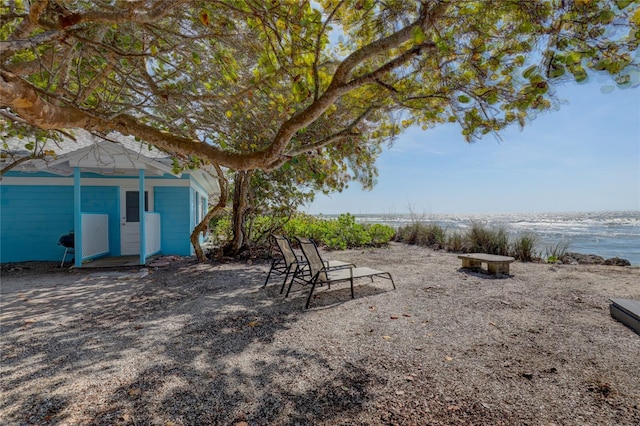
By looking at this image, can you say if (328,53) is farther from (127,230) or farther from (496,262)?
(127,230)

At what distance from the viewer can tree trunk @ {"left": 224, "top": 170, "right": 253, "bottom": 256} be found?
9492 mm

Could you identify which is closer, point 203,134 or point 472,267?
point 203,134

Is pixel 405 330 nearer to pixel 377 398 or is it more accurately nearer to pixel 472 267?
pixel 377 398

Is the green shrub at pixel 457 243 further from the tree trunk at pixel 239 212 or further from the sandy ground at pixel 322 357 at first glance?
the tree trunk at pixel 239 212

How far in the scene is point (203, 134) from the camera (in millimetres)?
6355

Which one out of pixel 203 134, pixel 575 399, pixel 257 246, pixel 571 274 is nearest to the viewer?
pixel 575 399

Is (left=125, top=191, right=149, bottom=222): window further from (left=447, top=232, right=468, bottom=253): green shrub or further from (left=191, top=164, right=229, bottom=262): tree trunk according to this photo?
(left=447, top=232, right=468, bottom=253): green shrub

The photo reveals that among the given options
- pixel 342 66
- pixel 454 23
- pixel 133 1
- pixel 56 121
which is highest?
pixel 454 23

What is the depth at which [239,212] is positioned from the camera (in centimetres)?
962

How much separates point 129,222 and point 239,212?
371 cm

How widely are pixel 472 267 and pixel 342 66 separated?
6.53 metres

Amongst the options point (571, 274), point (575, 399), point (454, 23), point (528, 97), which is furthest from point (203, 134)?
point (571, 274)

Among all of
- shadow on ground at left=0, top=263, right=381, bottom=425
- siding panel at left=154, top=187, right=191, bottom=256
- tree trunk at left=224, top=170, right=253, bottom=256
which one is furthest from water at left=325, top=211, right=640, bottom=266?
shadow on ground at left=0, top=263, right=381, bottom=425

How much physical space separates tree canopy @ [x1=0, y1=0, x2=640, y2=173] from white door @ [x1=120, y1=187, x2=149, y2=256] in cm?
546
